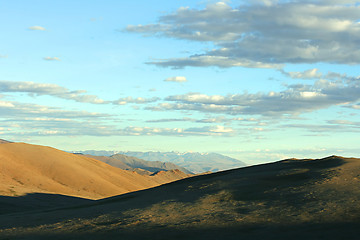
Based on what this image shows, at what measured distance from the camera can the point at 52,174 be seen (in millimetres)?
74438

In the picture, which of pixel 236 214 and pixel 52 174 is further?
pixel 52 174

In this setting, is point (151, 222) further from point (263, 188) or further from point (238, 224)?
point (263, 188)

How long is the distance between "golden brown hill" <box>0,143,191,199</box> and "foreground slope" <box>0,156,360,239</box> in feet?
115

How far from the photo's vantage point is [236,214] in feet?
67.2

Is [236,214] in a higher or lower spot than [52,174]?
lower

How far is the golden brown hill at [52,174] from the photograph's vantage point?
66.3 meters

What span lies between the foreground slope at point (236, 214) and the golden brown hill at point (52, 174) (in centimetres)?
3504

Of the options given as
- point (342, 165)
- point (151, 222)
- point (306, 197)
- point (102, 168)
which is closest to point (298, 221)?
point (306, 197)

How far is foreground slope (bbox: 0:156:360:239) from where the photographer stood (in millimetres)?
17047

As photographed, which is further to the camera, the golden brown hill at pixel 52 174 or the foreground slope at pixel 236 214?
the golden brown hill at pixel 52 174

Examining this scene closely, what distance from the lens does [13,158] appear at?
2987 inches

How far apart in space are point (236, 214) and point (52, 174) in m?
59.8

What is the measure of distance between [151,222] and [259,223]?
5478mm

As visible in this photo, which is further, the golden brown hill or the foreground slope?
the golden brown hill
